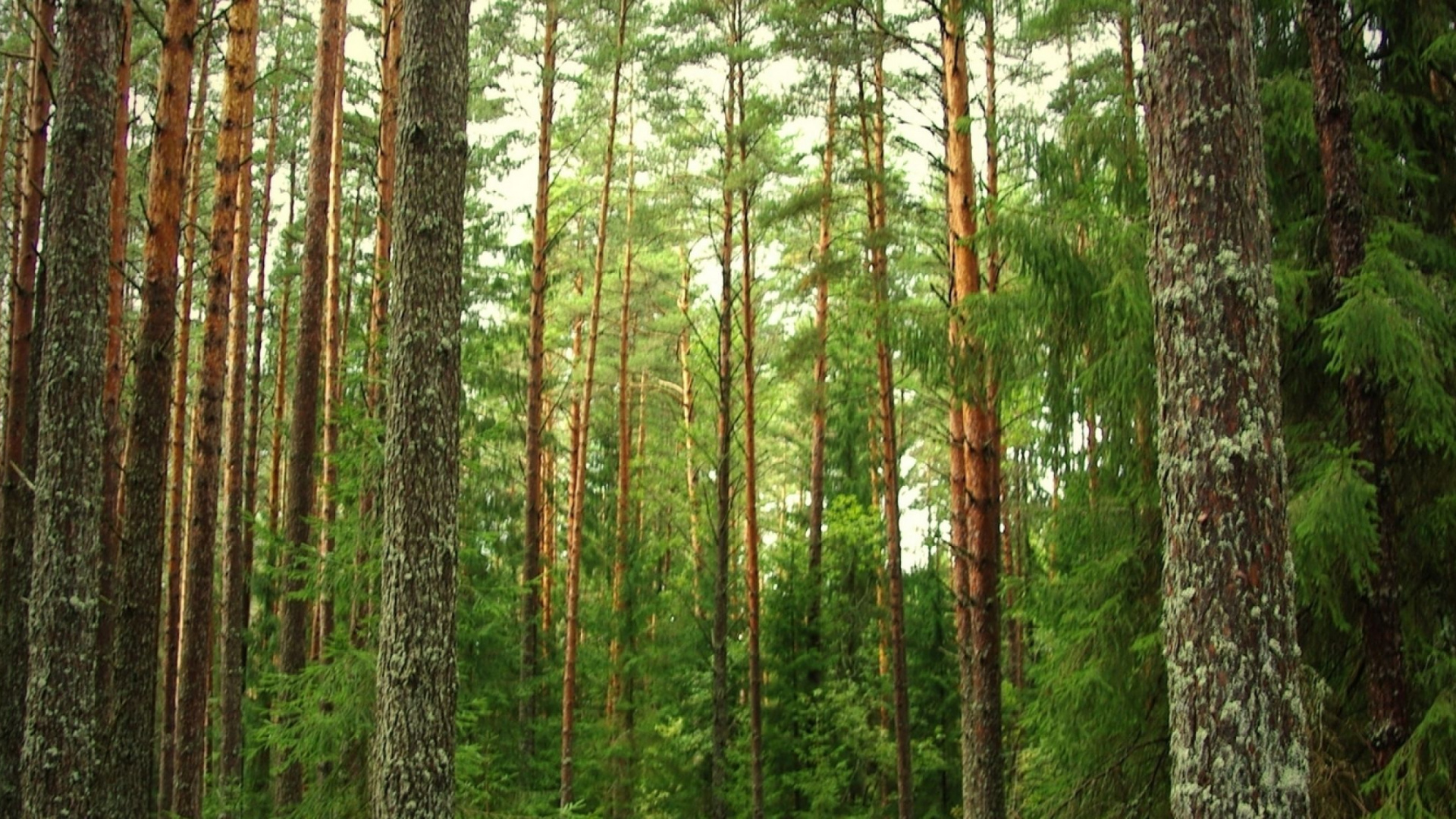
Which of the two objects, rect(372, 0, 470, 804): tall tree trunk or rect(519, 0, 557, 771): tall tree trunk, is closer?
rect(372, 0, 470, 804): tall tree trunk

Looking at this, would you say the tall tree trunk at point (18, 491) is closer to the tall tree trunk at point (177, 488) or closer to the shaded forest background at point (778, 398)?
the shaded forest background at point (778, 398)

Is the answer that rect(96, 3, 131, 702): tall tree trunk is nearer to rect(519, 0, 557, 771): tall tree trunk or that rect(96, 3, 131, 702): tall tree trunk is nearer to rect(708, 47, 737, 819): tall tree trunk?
rect(519, 0, 557, 771): tall tree trunk

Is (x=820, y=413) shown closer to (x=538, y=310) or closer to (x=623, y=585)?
(x=623, y=585)

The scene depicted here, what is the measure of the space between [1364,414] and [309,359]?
31.5ft

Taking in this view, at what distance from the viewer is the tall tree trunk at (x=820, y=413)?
55.1ft

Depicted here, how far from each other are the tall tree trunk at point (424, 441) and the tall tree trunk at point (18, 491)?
5906mm

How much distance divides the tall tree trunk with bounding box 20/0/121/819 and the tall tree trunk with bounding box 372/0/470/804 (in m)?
2.49

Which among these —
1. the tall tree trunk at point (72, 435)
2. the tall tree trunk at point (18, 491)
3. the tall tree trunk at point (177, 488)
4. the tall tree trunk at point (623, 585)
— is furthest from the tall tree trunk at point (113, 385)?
the tall tree trunk at point (623, 585)

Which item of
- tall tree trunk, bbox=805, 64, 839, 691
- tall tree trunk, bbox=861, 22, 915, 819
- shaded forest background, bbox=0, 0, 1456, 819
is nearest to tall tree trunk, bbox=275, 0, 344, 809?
shaded forest background, bbox=0, 0, 1456, 819

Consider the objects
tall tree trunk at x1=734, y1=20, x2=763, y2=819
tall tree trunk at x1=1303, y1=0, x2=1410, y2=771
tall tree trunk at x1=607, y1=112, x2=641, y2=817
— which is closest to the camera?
tall tree trunk at x1=1303, y1=0, x2=1410, y2=771

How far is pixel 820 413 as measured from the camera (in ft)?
63.0

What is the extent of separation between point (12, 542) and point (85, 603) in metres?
5.73

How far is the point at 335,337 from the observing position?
53.1 feet

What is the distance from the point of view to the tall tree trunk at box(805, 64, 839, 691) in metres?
16.8
